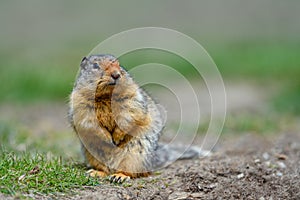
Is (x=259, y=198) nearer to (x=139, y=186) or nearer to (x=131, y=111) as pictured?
(x=139, y=186)

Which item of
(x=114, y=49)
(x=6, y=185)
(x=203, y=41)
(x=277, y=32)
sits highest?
(x=277, y=32)

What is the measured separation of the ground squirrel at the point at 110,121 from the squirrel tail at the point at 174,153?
48 centimetres

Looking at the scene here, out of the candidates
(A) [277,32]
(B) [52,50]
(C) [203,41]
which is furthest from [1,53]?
(A) [277,32]

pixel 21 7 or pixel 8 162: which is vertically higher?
pixel 21 7

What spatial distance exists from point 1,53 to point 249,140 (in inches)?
366

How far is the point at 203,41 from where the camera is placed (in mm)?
16500

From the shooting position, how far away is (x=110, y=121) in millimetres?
5652

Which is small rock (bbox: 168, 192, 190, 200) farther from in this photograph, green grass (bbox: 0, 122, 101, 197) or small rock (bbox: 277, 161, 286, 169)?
small rock (bbox: 277, 161, 286, 169)

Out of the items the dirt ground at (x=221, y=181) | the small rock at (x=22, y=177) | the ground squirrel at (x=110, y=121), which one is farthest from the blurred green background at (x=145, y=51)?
the small rock at (x=22, y=177)

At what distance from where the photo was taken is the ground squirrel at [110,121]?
558 centimetres

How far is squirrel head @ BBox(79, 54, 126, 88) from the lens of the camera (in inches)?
215

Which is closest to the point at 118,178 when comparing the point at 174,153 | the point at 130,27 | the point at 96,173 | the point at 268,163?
the point at 96,173

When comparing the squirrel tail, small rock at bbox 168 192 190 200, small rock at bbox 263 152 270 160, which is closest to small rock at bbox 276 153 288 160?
small rock at bbox 263 152 270 160

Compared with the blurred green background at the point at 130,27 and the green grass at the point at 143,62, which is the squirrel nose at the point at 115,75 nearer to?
the green grass at the point at 143,62
